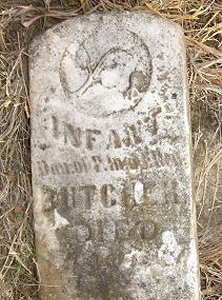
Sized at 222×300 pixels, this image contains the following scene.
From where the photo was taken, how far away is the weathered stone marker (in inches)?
82.7

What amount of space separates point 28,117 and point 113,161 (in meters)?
0.34

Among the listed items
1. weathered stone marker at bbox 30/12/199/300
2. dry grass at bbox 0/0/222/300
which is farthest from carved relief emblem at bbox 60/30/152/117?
dry grass at bbox 0/0/222/300

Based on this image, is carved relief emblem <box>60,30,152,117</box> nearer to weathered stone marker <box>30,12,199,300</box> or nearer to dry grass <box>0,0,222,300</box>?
weathered stone marker <box>30,12,199,300</box>

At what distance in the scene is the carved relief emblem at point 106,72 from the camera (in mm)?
2115

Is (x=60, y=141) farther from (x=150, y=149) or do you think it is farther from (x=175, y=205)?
(x=175, y=205)

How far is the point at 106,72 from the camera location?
2.14 metres

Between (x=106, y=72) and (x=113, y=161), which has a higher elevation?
(x=106, y=72)

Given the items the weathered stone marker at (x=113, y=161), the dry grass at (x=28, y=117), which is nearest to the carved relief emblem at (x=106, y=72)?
the weathered stone marker at (x=113, y=161)

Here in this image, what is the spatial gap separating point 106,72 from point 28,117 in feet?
1.03

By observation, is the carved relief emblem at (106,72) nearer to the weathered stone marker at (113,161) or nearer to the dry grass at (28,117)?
the weathered stone marker at (113,161)

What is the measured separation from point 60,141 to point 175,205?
17.1 inches

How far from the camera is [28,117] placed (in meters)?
2.23

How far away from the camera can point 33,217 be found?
2215 mm

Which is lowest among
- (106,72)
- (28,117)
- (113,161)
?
(113,161)
